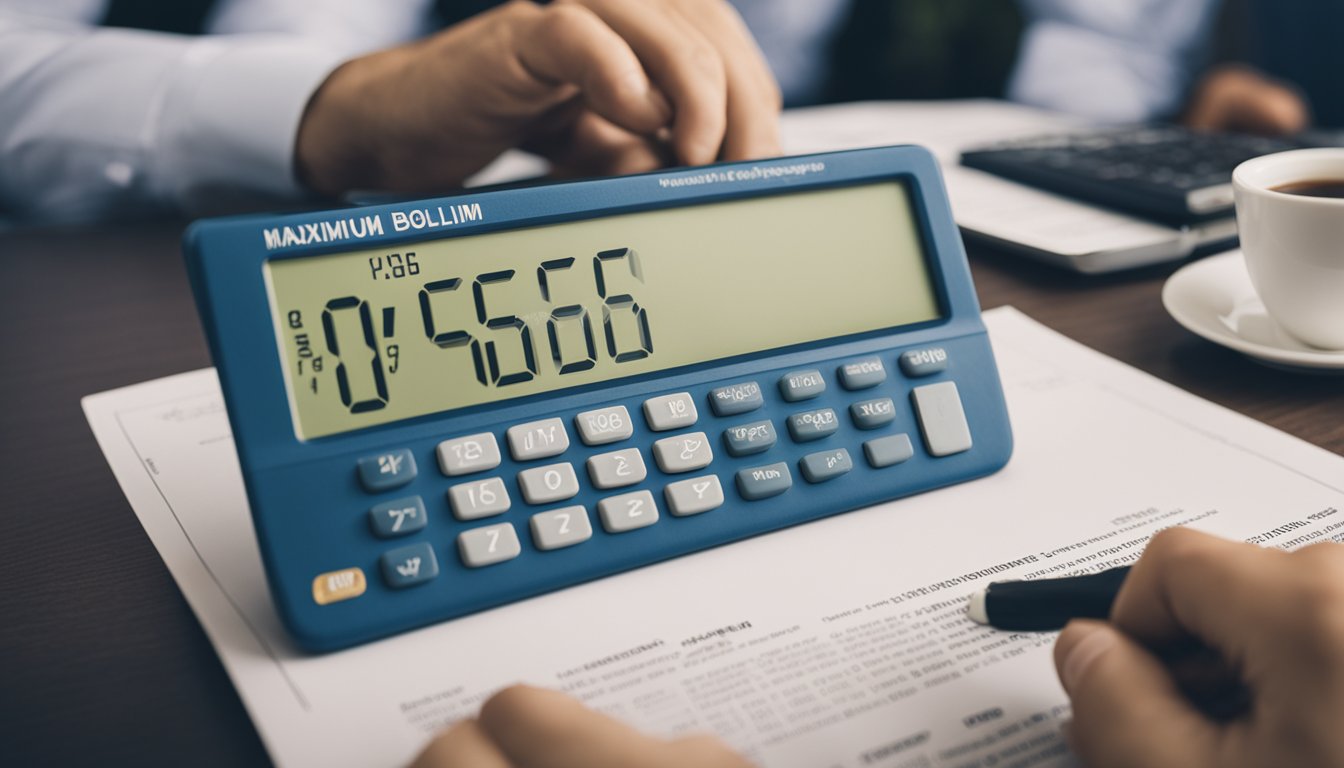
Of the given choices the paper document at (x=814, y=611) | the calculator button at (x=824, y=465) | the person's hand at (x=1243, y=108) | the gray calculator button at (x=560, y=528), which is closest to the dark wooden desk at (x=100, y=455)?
the paper document at (x=814, y=611)

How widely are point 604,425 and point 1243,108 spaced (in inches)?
52.6

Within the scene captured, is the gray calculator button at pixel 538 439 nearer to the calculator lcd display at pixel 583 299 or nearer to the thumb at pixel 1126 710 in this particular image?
the calculator lcd display at pixel 583 299

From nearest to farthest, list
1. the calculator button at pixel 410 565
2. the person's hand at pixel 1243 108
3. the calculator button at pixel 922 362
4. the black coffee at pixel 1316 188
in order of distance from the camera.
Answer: the calculator button at pixel 410 565, the calculator button at pixel 922 362, the black coffee at pixel 1316 188, the person's hand at pixel 1243 108

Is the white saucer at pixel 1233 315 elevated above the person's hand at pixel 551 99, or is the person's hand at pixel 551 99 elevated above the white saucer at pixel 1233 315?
the person's hand at pixel 551 99

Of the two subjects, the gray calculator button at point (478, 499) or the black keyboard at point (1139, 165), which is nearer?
the gray calculator button at point (478, 499)

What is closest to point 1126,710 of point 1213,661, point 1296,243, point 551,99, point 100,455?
point 1213,661

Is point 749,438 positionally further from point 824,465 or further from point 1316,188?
point 1316,188

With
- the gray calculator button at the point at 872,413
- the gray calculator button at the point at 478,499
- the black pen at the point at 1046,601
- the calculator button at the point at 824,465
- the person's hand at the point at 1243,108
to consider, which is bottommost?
the person's hand at the point at 1243,108

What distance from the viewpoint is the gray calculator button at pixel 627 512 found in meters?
0.41

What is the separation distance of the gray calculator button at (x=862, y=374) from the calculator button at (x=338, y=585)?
23 centimetres

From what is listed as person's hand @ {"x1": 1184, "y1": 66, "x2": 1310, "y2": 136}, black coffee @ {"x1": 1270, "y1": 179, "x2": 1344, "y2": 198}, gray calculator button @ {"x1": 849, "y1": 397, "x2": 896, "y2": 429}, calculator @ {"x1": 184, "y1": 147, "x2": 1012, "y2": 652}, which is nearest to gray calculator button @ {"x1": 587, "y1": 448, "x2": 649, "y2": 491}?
calculator @ {"x1": 184, "y1": 147, "x2": 1012, "y2": 652}

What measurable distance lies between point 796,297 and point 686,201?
7 cm

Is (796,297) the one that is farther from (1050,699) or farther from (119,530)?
(119,530)

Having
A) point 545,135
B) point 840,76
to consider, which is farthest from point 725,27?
point 840,76
